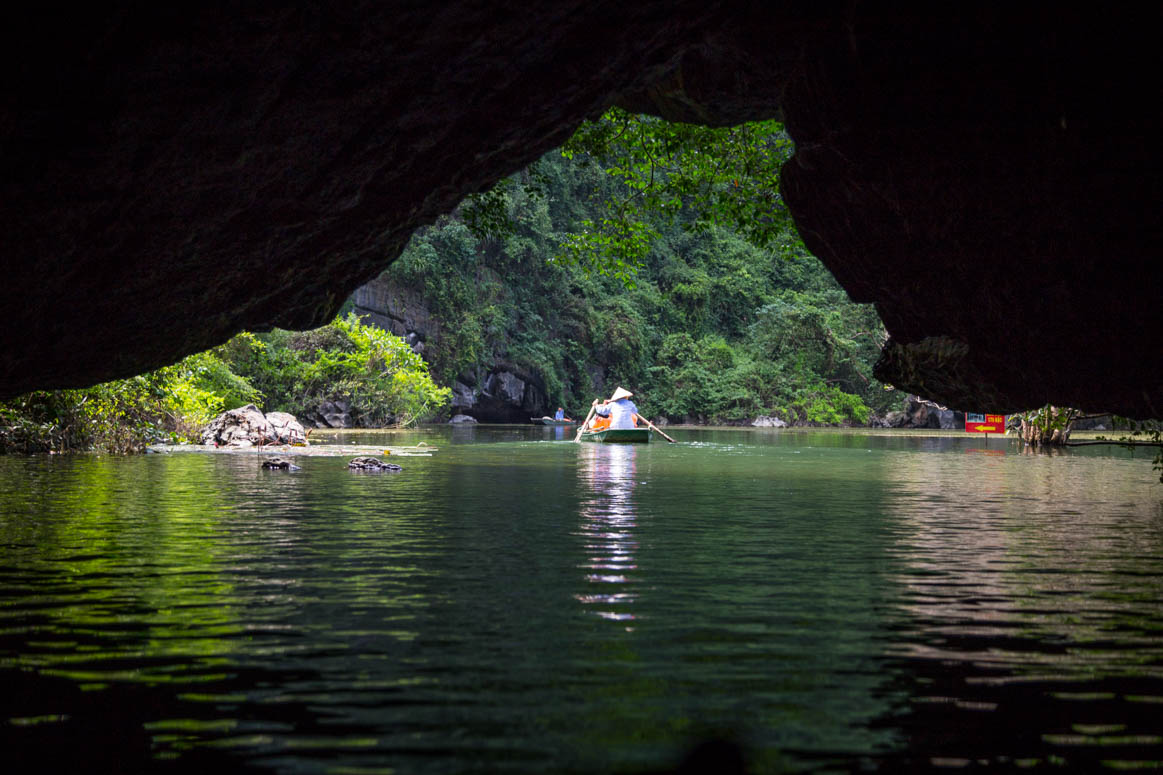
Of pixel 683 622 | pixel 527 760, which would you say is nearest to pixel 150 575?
pixel 683 622

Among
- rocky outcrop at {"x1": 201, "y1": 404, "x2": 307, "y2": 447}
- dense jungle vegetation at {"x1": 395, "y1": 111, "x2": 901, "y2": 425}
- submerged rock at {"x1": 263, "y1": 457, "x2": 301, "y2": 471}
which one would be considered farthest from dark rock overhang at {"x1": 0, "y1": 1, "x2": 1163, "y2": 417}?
dense jungle vegetation at {"x1": 395, "y1": 111, "x2": 901, "y2": 425}

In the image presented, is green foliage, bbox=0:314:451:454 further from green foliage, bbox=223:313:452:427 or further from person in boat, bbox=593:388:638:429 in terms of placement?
person in boat, bbox=593:388:638:429

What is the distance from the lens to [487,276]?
61906 millimetres

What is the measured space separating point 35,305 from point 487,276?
5451 centimetres

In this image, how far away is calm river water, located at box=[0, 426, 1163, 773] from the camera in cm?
359

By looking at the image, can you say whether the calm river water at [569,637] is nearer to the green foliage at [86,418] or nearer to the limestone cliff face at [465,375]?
the green foliage at [86,418]

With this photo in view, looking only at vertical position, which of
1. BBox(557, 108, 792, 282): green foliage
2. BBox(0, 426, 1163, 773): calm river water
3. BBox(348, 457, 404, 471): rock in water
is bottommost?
BBox(0, 426, 1163, 773): calm river water

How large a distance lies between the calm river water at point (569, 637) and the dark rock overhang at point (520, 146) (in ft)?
6.94

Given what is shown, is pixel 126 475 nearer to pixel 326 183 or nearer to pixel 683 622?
pixel 326 183

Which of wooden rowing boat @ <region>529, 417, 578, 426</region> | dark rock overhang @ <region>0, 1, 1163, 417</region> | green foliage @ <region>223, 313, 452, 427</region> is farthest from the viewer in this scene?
wooden rowing boat @ <region>529, 417, 578, 426</region>

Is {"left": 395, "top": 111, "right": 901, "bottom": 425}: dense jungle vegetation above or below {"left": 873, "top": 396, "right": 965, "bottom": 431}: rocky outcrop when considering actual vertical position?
above

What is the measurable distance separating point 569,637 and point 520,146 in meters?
5.30

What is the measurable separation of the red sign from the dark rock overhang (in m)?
37.5

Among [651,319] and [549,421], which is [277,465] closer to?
[549,421]
